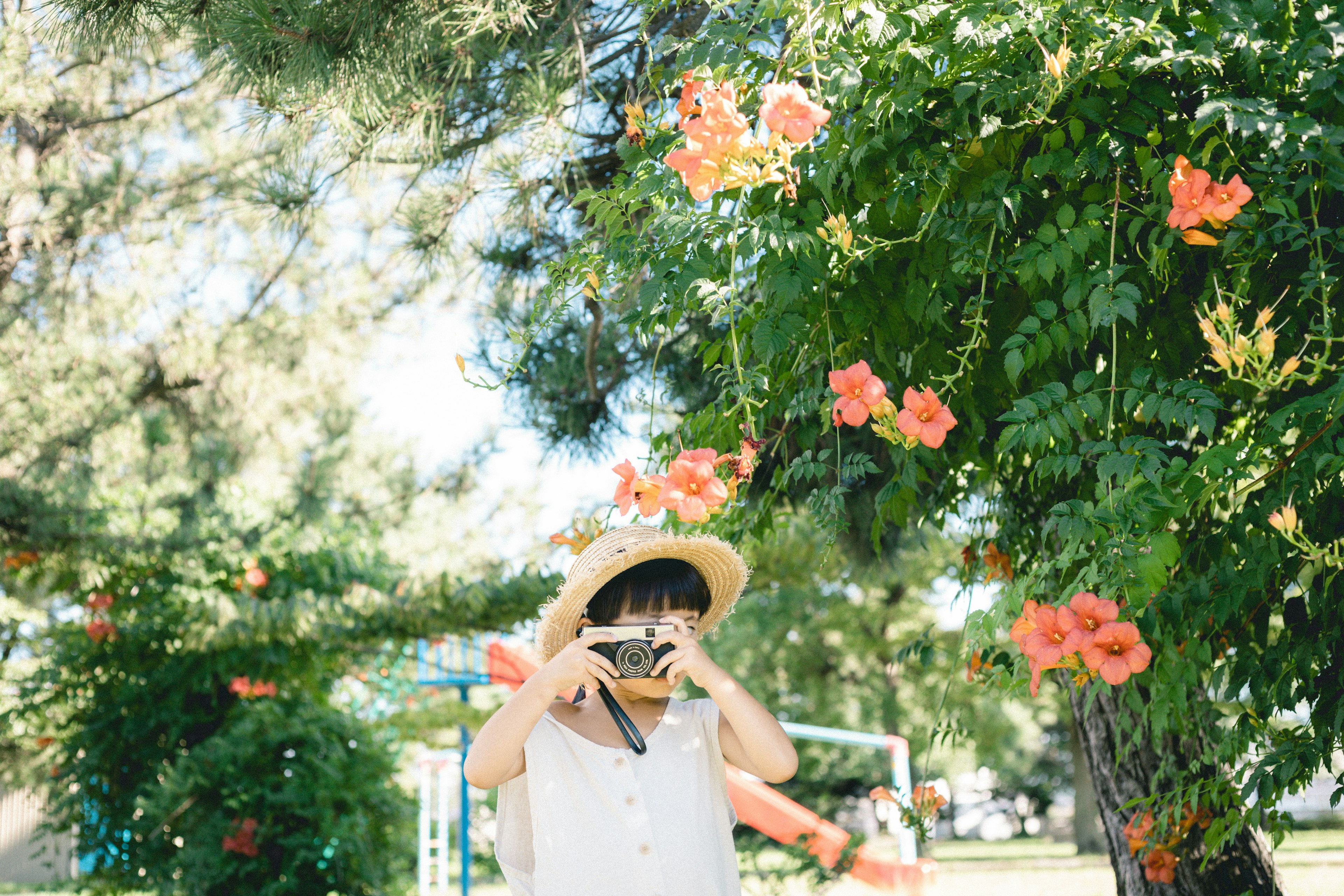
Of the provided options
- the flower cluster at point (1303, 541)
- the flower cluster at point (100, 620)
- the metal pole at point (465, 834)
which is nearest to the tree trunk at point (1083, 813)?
the metal pole at point (465, 834)

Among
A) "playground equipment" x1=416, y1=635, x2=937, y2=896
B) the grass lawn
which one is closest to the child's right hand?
the grass lawn

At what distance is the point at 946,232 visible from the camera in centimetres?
161

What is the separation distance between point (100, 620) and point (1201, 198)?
6.02 m

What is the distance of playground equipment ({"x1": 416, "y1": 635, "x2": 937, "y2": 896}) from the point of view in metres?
6.12

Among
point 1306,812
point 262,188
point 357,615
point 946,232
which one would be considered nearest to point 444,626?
point 357,615

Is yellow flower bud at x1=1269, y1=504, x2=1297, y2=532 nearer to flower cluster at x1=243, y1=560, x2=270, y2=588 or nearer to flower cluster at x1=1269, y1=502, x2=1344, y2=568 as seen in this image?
flower cluster at x1=1269, y1=502, x2=1344, y2=568

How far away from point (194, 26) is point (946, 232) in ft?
6.39

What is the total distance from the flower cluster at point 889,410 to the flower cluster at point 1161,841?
120 cm

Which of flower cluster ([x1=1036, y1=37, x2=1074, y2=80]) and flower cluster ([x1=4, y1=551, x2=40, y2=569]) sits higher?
flower cluster ([x1=4, y1=551, x2=40, y2=569])

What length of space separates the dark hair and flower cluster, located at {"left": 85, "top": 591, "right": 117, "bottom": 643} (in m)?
5.00

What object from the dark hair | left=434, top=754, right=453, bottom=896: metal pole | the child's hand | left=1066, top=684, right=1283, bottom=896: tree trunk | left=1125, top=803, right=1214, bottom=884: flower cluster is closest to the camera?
the child's hand

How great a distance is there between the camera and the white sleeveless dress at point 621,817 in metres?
1.51

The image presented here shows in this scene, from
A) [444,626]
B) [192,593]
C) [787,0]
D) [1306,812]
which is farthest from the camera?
[1306,812]

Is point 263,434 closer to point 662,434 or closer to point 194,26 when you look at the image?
point 194,26
